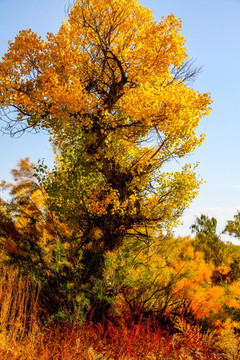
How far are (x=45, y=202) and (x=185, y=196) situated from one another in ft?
11.2

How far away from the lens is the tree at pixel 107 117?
833 cm

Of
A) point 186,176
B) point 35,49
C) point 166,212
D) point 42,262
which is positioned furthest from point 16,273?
point 35,49

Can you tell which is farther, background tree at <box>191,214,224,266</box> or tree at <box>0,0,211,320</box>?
background tree at <box>191,214,224,266</box>

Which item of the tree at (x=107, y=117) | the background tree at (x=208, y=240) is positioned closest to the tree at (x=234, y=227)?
the background tree at (x=208, y=240)

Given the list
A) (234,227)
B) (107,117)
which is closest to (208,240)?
(234,227)

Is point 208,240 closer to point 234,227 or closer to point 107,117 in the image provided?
point 234,227

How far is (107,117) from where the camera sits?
8.43 m

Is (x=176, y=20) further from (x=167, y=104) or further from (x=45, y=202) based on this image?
(x=45, y=202)

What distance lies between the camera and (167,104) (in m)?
8.30

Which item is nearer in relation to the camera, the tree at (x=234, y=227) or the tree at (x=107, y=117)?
the tree at (x=107, y=117)

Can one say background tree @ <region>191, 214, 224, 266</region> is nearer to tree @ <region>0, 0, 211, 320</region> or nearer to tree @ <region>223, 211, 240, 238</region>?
tree @ <region>223, 211, 240, 238</region>

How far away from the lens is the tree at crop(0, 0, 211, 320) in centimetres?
833

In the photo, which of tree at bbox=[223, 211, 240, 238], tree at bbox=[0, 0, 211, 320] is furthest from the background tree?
tree at bbox=[0, 0, 211, 320]

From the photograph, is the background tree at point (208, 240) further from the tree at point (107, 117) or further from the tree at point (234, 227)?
the tree at point (107, 117)
